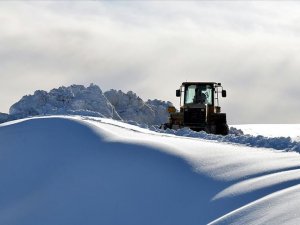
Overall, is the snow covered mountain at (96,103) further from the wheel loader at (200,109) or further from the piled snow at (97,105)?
the wheel loader at (200,109)

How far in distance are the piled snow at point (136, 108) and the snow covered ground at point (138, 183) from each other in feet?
99.6

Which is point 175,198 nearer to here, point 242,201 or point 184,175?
point 184,175

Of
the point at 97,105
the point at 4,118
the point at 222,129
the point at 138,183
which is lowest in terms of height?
the point at 138,183

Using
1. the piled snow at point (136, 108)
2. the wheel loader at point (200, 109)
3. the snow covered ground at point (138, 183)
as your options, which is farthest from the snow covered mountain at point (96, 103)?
the snow covered ground at point (138, 183)

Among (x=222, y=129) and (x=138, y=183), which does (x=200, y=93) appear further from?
(x=138, y=183)

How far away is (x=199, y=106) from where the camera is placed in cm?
1980

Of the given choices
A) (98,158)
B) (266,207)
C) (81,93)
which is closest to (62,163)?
(98,158)

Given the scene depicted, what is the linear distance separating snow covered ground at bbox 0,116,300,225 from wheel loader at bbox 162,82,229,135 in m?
12.1

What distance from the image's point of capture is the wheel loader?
19688mm

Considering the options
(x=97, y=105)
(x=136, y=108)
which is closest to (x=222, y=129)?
(x=97, y=105)

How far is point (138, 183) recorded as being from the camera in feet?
18.7

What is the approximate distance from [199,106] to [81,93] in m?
16.6

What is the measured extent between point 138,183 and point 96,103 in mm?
29232

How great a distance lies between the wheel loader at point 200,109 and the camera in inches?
775
